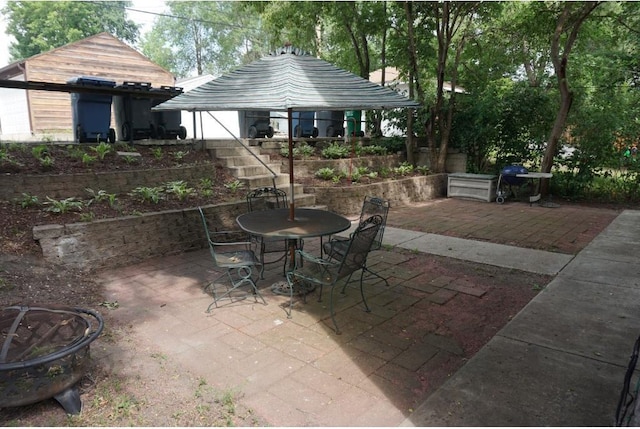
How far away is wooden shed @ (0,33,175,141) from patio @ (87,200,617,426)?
47.5 ft

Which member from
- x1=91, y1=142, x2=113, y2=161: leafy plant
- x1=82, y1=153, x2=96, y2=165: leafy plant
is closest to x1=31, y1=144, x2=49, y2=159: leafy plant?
x1=82, y1=153, x2=96, y2=165: leafy plant

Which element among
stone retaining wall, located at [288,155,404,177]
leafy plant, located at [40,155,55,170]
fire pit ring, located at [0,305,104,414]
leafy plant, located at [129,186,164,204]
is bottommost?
fire pit ring, located at [0,305,104,414]

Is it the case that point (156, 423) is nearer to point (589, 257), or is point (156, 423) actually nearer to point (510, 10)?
point (589, 257)

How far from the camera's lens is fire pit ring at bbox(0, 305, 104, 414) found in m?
2.15

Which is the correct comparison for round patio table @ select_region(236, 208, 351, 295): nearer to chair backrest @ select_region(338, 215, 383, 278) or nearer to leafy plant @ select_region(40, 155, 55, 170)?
chair backrest @ select_region(338, 215, 383, 278)

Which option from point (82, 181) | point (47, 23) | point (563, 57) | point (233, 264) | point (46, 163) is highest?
point (47, 23)

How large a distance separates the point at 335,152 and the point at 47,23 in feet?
107

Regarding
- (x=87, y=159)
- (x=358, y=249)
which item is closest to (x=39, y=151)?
(x=87, y=159)

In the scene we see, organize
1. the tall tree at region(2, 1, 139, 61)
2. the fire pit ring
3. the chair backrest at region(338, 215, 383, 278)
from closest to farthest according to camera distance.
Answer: the fire pit ring < the chair backrest at region(338, 215, 383, 278) < the tall tree at region(2, 1, 139, 61)

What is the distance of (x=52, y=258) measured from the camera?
4375 millimetres

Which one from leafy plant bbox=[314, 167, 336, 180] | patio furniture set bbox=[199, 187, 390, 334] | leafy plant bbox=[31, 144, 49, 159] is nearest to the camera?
patio furniture set bbox=[199, 187, 390, 334]

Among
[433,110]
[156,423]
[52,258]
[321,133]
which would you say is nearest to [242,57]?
[321,133]

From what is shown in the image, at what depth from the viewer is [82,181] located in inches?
219

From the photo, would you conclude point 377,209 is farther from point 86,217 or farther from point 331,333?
point 86,217
